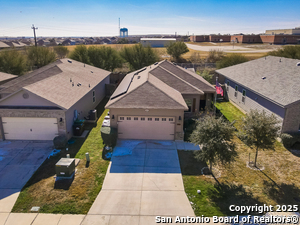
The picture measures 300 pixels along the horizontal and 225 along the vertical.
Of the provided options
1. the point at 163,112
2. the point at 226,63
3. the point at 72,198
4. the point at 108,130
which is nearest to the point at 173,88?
the point at 163,112

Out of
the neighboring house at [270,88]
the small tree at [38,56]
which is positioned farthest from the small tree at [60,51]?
the neighboring house at [270,88]

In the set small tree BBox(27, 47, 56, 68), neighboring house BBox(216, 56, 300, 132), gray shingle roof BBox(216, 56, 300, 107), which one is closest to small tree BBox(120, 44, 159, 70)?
small tree BBox(27, 47, 56, 68)

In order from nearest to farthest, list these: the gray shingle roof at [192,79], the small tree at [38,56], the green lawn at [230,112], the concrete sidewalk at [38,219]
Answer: the concrete sidewalk at [38,219] → the gray shingle roof at [192,79] → the green lawn at [230,112] → the small tree at [38,56]

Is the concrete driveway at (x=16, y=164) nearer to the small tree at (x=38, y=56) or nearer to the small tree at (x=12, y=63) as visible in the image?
the small tree at (x=12, y=63)

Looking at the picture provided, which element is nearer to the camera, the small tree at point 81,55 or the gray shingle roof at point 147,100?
the gray shingle roof at point 147,100

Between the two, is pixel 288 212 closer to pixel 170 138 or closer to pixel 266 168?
pixel 266 168

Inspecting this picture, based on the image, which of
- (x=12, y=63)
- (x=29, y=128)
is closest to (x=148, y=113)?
(x=29, y=128)
